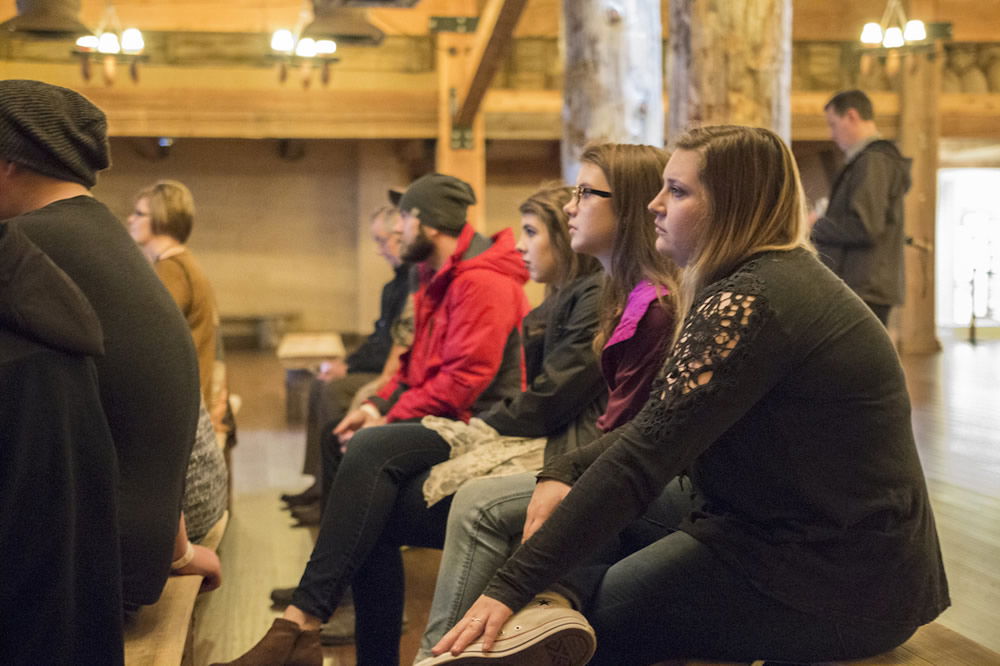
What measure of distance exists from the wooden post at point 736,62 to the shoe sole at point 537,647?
1909 mm

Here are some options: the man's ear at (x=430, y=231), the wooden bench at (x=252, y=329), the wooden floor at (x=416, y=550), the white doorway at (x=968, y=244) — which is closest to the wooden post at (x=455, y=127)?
the wooden floor at (x=416, y=550)

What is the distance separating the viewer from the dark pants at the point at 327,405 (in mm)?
4922

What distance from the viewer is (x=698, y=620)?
1.76m

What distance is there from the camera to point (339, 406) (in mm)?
4910

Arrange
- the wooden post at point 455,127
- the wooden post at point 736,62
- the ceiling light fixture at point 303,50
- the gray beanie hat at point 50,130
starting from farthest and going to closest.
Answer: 1. the wooden post at point 455,127
2. the ceiling light fixture at point 303,50
3. the wooden post at point 736,62
4. the gray beanie hat at point 50,130

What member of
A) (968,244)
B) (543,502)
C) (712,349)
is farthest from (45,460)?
(968,244)

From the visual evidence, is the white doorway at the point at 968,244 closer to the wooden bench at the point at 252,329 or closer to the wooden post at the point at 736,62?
the wooden bench at the point at 252,329

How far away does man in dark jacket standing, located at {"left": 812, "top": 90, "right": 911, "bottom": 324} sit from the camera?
16.2ft

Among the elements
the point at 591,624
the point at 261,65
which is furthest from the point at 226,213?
the point at 591,624

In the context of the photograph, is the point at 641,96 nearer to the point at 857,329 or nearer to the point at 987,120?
the point at 857,329

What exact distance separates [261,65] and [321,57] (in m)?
2.15

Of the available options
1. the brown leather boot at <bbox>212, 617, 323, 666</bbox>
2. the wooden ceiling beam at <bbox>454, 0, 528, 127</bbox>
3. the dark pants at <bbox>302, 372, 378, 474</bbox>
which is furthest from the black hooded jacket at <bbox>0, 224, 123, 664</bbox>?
the wooden ceiling beam at <bbox>454, 0, 528, 127</bbox>

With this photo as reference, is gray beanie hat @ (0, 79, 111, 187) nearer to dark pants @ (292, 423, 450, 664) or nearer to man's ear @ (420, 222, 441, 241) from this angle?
dark pants @ (292, 423, 450, 664)

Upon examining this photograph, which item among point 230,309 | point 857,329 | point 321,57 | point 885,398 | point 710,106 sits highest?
point 321,57
